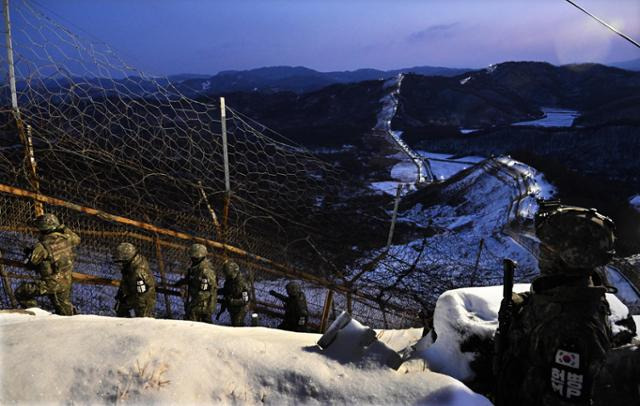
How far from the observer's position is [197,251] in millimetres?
4125

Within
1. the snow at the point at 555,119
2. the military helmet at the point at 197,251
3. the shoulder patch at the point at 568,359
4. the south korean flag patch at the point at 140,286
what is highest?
the snow at the point at 555,119

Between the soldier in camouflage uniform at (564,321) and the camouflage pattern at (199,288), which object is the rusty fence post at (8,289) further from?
the soldier in camouflage uniform at (564,321)

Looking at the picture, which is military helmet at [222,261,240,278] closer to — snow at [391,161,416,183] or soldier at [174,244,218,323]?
soldier at [174,244,218,323]

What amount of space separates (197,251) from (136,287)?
0.66 m

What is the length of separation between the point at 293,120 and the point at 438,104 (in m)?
16.5

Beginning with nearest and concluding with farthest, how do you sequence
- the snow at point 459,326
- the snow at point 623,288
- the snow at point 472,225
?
the snow at point 459,326
the snow at point 623,288
the snow at point 472,225

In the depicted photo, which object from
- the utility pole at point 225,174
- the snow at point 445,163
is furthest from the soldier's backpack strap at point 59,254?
the snow at point 445,163

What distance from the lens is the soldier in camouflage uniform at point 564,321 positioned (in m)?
1.80

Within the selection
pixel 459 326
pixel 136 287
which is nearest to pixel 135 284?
pixel 136 287

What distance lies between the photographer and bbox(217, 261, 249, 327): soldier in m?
4.55

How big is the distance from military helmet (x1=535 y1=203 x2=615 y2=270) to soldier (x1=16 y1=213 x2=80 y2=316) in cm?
406

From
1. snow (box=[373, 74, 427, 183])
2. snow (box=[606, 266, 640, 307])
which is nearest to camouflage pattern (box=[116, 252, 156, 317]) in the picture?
snow (box=[606, 266, 640, 307])

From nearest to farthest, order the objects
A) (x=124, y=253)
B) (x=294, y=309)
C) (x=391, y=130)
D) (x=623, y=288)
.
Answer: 1. (x=124, y=253)
2. (x=294, y=309)
3. (x=623, y=288)
4. (x=391, y=130)

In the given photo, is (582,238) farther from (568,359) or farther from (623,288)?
(623,288)
